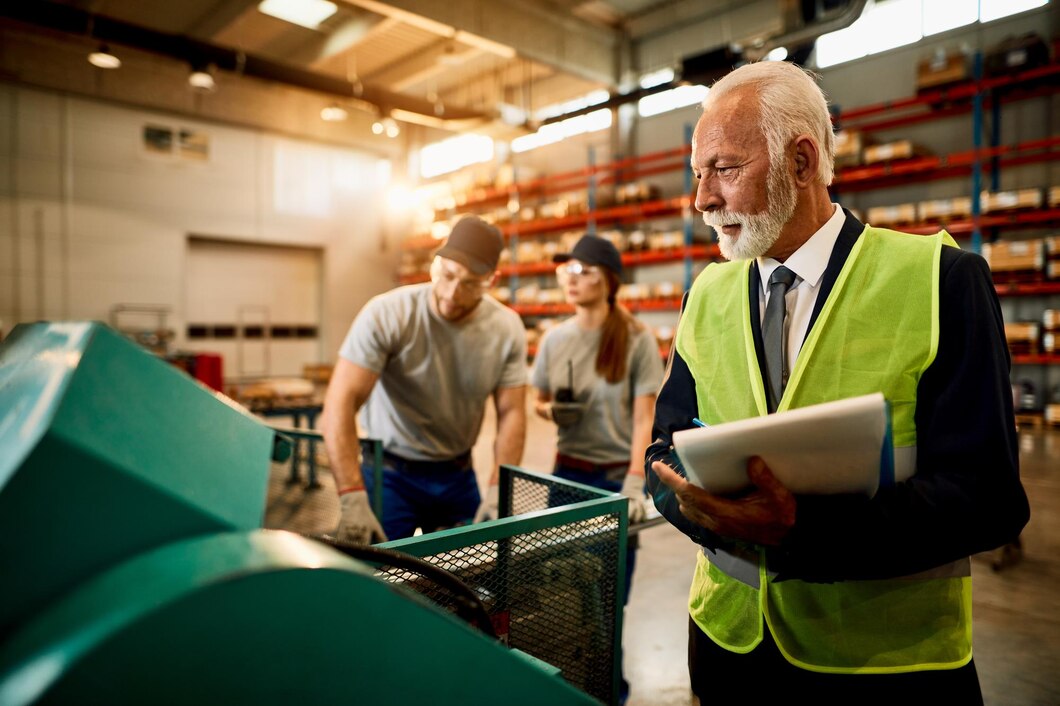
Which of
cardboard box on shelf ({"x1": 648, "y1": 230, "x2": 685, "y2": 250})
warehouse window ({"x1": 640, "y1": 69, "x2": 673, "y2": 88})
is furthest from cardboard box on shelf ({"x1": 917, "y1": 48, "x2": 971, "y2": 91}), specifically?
warehouse window ({"x1": 640, "y1": 69, "x2": 673, "y2": 88})

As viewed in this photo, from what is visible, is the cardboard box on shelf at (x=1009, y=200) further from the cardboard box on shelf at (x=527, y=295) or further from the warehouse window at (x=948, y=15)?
the cardboard box on shelf at (x=527, y=295)

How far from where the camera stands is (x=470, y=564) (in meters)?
1.21

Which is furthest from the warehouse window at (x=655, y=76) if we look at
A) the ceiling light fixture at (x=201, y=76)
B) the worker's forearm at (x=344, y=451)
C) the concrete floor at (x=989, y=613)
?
the worker's forearm at (x=344, y=451)

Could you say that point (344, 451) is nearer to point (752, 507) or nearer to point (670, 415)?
point (670, 415)

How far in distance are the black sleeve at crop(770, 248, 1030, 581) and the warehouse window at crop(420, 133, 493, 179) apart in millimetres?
13040

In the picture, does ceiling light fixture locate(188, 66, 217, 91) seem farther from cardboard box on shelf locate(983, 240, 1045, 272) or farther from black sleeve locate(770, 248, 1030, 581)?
cardboard box on shelf locate(983, 240, 1045, 272)

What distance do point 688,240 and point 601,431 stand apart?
7009 mm

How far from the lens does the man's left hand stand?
0.89 meters

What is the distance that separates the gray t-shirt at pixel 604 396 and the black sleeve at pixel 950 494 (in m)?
1.70

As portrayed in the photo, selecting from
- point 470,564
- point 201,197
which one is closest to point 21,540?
point 470,564

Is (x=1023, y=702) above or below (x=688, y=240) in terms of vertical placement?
below

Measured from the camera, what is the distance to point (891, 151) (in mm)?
7434

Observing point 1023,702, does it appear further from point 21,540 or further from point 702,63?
point 702,63

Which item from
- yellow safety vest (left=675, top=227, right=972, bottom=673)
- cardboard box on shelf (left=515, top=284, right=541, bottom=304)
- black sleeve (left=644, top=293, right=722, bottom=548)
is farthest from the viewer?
cardboard box on shelf (left=515, top=284, right=541, bottom=304)
